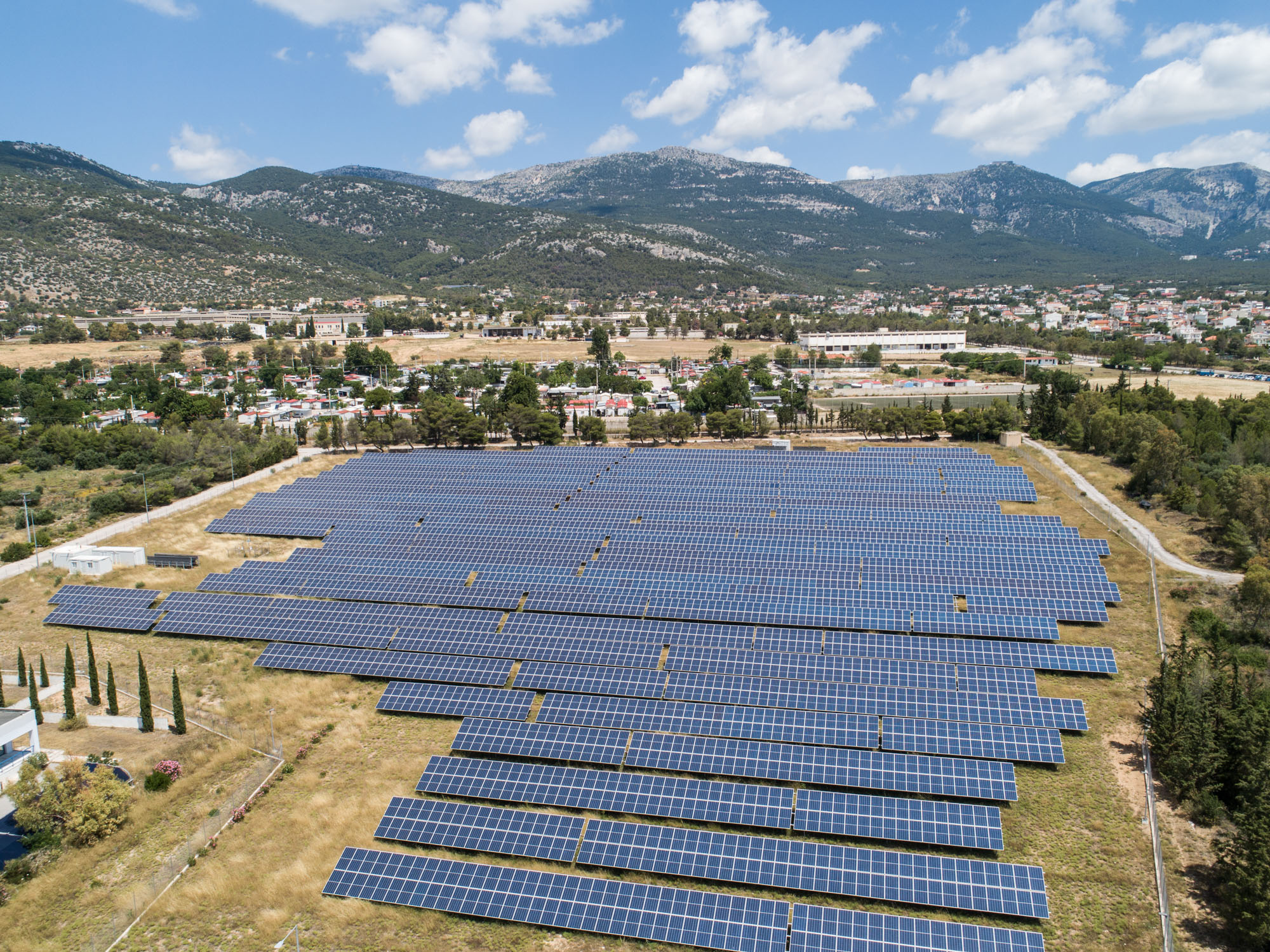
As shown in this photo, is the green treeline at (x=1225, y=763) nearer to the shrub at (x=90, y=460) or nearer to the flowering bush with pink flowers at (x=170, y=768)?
the flowering bush with pink flowers at (x=170, y=768)

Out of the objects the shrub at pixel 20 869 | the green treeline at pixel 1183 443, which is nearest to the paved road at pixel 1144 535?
the green treeline at pixel 1183 443

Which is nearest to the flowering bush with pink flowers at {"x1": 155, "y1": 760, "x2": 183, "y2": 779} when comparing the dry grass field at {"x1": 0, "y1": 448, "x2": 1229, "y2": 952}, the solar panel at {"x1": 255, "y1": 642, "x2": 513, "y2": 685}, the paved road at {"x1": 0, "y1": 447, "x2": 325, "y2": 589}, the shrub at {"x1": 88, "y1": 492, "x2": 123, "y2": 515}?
the dry grass field at {"x1": 0, "y1": 448, "x2": 1229, "y2": 952}

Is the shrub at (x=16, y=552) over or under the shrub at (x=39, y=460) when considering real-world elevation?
under

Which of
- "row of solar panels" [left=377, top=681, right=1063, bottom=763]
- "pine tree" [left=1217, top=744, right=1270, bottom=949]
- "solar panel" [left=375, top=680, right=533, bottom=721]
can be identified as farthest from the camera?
"solar panel" [left=375, top=680, right=533, bottom=721]

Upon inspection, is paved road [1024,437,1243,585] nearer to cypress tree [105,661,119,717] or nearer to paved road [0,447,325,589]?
cypress tree [105,661,119,717]

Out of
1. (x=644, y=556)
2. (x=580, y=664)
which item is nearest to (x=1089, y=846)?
(x=580, y=664)

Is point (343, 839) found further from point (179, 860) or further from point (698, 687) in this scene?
point (698, 687)

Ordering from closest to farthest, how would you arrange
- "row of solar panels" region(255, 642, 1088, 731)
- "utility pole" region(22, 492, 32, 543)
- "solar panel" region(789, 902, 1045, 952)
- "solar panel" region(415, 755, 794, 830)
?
"solar panel" region(789, 902, 1045, 952), "solar panel" region(415, 755, 794, 830), "row of solar panels" region(255, 642, 1088, 731), "utility pole" region(22, 492, 32, 543)
